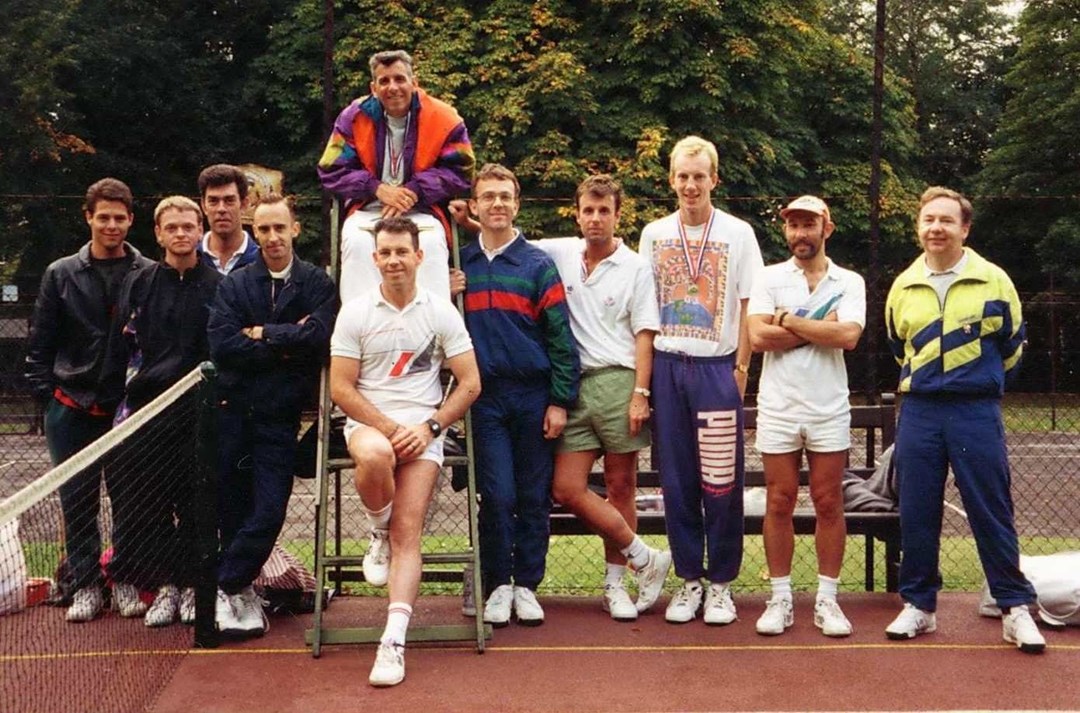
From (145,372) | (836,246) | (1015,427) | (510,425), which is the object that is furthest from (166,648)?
(836,246)

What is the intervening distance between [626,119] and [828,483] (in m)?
16.2

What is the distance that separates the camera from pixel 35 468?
13.0 m

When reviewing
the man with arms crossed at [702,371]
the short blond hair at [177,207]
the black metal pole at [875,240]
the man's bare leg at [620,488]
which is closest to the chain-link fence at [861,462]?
the black metal pole at [875,240]

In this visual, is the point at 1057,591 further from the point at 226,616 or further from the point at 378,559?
the point at 226,616

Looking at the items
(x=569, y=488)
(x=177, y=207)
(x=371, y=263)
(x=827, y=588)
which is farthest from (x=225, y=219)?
(x=827, y=588)

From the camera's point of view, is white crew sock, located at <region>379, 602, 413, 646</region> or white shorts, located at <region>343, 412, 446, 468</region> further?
white shorts, located at <region>343, 412, 446, 468</region>

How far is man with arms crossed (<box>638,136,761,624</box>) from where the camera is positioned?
5629mm

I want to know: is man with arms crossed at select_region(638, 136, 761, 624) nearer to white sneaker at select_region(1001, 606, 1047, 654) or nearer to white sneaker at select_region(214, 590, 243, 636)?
white sneaker at select_region(1001, 606, 1047, 654)

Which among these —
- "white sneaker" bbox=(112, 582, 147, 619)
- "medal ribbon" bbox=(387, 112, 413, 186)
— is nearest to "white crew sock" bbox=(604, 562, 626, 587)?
"medal ribbon" bbox=(387, 112, 413, 186)

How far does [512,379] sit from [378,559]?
102 centimetres

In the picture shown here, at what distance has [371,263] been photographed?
5527 millimetres

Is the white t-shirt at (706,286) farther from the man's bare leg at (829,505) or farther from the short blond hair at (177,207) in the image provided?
the short blond hair at (177,207)

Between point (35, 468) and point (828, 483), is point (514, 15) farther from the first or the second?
point (828, 483)

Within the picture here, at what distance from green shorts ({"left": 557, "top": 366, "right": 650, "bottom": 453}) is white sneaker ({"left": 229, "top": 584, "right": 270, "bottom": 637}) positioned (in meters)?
1.55
